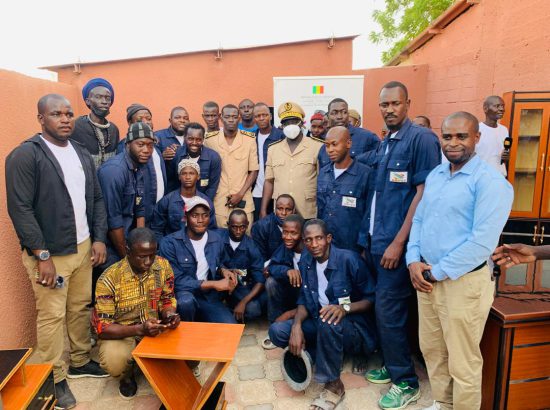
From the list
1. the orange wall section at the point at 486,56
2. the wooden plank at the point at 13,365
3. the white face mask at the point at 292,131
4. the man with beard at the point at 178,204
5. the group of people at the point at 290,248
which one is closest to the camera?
the wooden plank at the point at 13,365

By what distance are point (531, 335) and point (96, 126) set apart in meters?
4.04

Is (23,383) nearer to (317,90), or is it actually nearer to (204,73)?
(317,90)

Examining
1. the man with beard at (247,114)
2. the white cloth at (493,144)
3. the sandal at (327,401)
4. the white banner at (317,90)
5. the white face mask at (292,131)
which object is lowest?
the sandal at (327,401)

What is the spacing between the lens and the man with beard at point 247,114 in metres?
5.39

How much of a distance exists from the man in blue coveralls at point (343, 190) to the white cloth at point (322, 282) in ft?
1.28

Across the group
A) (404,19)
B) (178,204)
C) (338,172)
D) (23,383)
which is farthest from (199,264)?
(404,19)

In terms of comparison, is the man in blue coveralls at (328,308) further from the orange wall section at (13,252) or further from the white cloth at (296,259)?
the orange wall section at (13,252)

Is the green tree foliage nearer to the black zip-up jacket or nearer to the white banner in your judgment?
the white banner

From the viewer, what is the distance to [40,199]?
9.42ft

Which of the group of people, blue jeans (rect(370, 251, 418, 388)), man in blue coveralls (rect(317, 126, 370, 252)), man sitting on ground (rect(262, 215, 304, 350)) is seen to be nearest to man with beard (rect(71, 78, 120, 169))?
the group of people

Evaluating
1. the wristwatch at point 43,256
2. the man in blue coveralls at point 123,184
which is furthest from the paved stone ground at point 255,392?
the wristwatch at point 43,256

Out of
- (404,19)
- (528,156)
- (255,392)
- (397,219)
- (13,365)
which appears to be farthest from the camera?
(404,19)

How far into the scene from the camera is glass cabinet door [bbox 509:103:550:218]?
5.05m

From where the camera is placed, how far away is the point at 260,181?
16.1 ft
